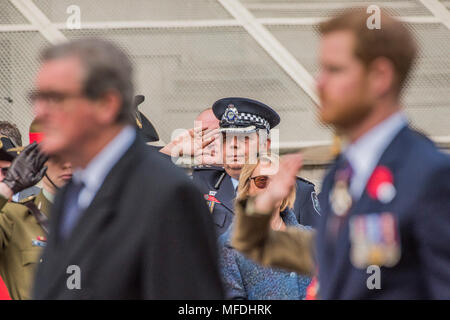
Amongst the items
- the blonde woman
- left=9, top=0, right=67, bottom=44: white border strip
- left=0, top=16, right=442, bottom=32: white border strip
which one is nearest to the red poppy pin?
the blonde woman

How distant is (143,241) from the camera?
7.00ft

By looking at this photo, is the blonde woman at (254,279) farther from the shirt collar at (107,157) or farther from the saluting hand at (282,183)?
the shirt collar at (107,157)

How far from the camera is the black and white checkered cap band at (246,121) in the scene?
550 centimetres

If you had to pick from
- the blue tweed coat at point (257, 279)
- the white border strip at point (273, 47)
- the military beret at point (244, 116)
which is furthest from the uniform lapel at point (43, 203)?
the white border strip at point (273, 47)

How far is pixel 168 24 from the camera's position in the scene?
7.69 m

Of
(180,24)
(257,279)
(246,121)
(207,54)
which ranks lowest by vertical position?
(257,279)

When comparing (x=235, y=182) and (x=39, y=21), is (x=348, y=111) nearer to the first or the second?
(x=235, y=182)

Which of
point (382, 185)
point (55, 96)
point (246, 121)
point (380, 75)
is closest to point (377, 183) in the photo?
→ point (382, 185)

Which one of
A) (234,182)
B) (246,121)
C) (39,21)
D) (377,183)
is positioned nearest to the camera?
(377,183)

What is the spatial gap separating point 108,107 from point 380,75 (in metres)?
0.67

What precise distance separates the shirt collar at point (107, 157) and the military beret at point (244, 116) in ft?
10.3

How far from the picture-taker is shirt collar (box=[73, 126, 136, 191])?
228cm

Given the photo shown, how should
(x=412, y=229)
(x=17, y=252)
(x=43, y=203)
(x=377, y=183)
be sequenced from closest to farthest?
(x=412, y=229), (x=377, y=183), (x=17, y=252), (x=43, y=203)
